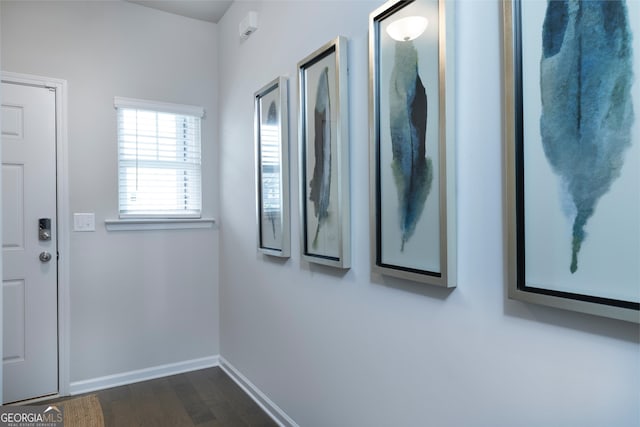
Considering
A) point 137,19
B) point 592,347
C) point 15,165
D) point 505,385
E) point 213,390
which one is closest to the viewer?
point 592,347

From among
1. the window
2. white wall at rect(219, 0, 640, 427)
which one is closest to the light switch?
the window

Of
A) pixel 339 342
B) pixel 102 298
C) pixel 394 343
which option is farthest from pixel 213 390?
pixel 394 343

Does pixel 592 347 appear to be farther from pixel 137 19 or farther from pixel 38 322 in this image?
pixel 137 19

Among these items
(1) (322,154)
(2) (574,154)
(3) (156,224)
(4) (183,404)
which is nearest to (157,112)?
(3) (156,224)

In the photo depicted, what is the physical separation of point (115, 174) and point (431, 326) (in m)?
2.47

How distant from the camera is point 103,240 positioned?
2.86 metres

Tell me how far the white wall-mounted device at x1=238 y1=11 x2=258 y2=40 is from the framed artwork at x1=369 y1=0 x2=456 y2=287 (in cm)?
135

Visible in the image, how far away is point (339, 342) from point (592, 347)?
3.53 ft

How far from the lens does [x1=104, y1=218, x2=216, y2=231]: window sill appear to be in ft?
9.44

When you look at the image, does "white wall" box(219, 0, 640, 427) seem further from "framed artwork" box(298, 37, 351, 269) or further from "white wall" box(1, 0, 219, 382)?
"white wall" box(1, 0, 219, 382)

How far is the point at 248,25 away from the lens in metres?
2.63

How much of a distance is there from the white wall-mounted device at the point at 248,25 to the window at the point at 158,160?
74 cm

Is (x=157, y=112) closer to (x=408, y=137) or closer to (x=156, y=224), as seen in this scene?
(x=156, y=224)

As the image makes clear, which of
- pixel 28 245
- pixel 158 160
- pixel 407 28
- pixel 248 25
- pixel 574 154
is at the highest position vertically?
pixel 248 25
